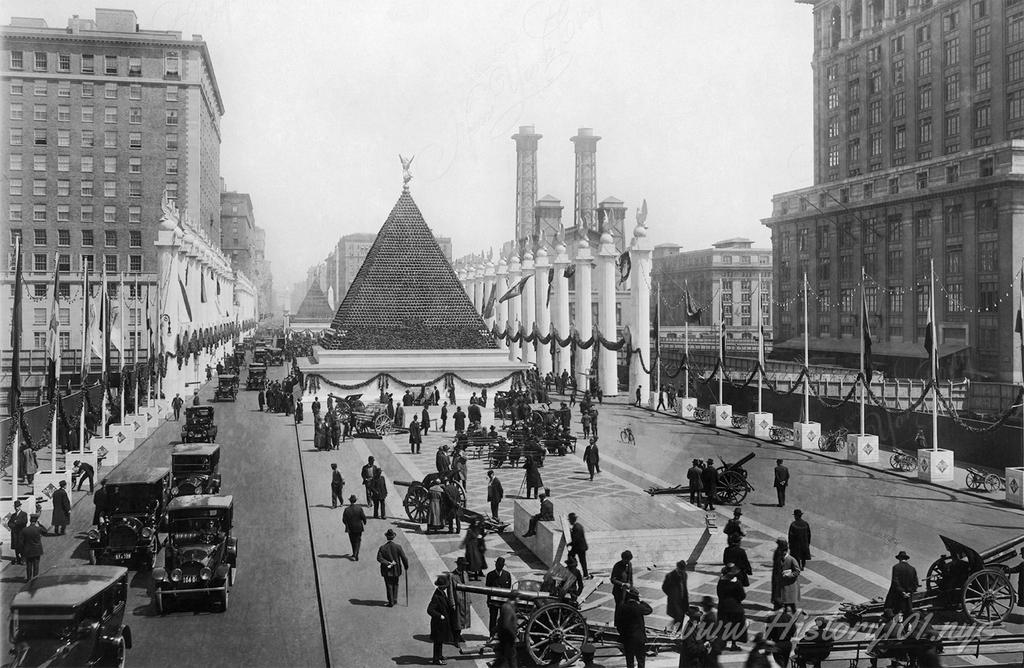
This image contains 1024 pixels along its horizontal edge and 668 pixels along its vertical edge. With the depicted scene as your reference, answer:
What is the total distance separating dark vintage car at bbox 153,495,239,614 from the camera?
1296 cm

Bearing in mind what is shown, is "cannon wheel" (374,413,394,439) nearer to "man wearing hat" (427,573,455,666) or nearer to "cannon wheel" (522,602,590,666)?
"man wearing hat" (427,573,455,666)

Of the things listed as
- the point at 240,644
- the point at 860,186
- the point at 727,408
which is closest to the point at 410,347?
the point at 727,408

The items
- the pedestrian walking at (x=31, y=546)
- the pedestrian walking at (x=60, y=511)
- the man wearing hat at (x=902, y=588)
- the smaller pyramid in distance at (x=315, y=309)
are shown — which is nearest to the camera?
the man wearing hat at (x=902, y=588)

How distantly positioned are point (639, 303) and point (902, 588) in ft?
105

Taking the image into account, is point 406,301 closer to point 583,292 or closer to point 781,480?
point 583,292

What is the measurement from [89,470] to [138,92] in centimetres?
6199

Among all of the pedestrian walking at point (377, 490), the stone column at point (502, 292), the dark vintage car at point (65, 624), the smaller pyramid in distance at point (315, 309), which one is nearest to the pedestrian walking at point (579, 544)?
the pedestrian walking at point (377, 490)

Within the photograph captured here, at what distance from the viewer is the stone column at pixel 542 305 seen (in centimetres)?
5291

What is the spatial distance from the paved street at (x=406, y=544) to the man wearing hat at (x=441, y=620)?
43 centimetres

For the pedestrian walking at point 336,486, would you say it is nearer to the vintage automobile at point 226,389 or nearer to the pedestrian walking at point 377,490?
the pedestrian walking at point 377,490

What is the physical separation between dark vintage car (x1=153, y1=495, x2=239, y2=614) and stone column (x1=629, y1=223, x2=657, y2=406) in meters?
29.9

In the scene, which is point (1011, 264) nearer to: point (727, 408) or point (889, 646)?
point (727, 408)

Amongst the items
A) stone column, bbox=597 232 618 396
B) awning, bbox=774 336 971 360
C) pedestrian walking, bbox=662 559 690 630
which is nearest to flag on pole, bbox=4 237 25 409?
pedestrian walking, bbox=662 559 690 630

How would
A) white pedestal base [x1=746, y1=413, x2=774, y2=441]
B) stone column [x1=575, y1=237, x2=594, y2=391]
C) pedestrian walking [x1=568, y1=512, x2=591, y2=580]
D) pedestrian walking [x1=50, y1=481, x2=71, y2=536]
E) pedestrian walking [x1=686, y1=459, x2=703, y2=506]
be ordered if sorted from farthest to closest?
stone column [x1=575, y1=237, x2=594, y2=391], white pedestal base [x1=746, y1=413, x2=774, y2=441], pedestrian walking [x1=686, y1=459, x2=703, y2=506], pedestrian walking [x1=50, y1=481, x2=71, y2=536], pedestrian walking [x1=568, y1=512, x2=591, y2=580]
